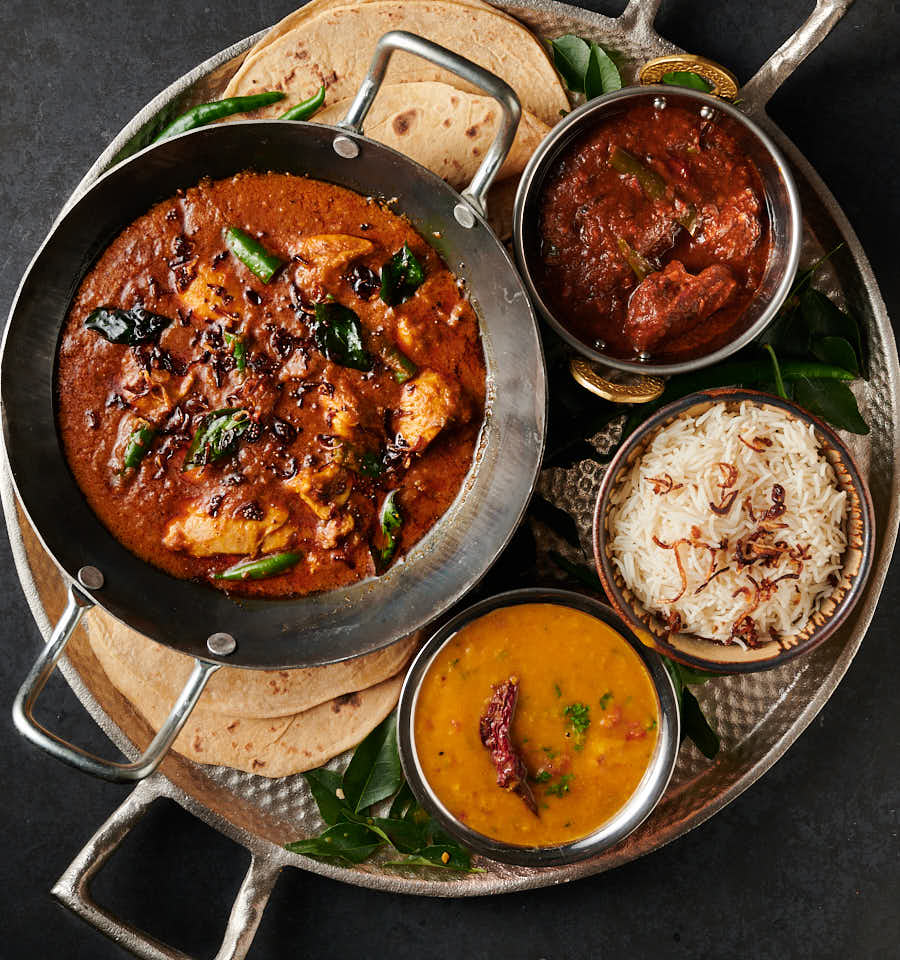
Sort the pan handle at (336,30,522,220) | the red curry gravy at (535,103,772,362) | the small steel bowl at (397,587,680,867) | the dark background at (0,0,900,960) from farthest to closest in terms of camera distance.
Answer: the dark background at (0,0,900,960) → the small steel bowl at (397,587,680,867) → the red curry gravy at (535,103,772,362) → the pan handle at (336,30,522,220)

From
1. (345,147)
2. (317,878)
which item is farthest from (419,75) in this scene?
(317,878)

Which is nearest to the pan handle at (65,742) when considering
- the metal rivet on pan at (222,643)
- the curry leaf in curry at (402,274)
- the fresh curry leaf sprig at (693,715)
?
the metal rivet on pan at (222,643)

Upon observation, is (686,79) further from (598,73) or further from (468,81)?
(468,81)

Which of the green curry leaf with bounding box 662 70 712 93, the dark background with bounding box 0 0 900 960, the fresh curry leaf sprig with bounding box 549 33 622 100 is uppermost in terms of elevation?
the fresh curry leaf sprig with bounding box 549 33 622 100

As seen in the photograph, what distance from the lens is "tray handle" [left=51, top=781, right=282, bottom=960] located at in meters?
3.57

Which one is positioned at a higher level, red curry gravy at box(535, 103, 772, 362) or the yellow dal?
red curry gravy at box(535, 103, 772, 362)

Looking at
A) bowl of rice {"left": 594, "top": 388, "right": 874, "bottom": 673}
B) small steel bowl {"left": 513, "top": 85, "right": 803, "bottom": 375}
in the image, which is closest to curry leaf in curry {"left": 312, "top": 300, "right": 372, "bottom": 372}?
small steel bowl {"left": 513, "top": 85, "right": 803, "bottom": 375}

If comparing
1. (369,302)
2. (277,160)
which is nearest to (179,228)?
(277,160)

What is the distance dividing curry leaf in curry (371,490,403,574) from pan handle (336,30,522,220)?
1150 millimetres

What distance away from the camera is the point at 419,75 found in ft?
11.3

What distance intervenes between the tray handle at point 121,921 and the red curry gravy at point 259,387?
117cm

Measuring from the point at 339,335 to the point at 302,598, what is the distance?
3.50ft

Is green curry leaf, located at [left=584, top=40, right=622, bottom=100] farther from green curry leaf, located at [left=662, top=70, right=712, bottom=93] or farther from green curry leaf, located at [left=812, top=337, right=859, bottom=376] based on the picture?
green curry leaf, located at [left=812, top=337, right=859, bottom=376]

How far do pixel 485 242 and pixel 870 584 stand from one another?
2.22 meters
